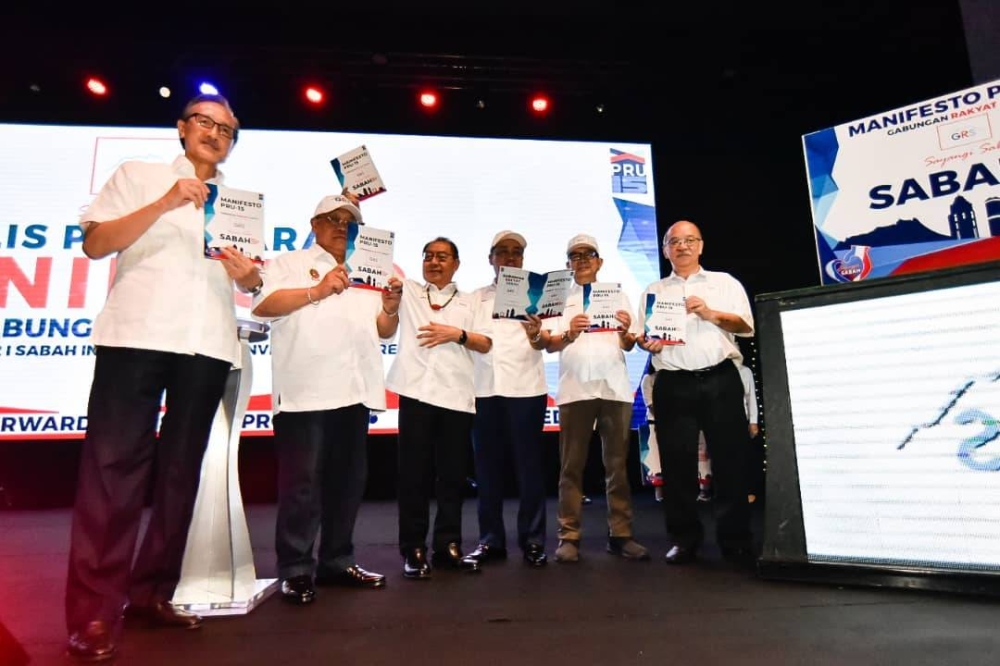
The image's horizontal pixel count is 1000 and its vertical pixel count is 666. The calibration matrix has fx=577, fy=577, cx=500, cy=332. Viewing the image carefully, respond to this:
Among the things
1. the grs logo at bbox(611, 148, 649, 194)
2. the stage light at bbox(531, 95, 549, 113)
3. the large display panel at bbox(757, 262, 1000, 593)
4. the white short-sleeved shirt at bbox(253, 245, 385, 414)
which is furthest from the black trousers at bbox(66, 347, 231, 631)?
the stage light at bbox(531, 95, 549, 113)

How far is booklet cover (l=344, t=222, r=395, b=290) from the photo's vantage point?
2201 millimetres

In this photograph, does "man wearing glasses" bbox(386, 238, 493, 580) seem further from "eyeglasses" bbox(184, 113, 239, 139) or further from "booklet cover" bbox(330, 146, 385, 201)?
"eyeglasses" bbox(184, 113, 239, 139)

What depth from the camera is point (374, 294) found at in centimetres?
241

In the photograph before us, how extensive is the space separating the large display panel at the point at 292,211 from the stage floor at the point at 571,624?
2.48 meters

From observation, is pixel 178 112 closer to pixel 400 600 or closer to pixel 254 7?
pixel 254 7

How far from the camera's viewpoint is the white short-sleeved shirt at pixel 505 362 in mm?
2764

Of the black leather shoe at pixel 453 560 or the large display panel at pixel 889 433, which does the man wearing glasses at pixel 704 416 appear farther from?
the black leather shoe at pixel 453 560

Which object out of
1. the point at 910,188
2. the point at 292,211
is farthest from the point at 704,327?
the point at 292,211

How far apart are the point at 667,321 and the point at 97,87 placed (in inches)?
207

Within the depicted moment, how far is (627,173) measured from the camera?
5.20 metres

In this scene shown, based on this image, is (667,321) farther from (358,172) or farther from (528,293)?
(358,172)

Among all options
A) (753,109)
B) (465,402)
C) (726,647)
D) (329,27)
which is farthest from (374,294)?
(753,109)

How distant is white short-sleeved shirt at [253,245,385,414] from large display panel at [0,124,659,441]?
8.00 feet

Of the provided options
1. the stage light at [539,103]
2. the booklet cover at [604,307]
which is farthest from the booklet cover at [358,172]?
the stage light at [539,103]
